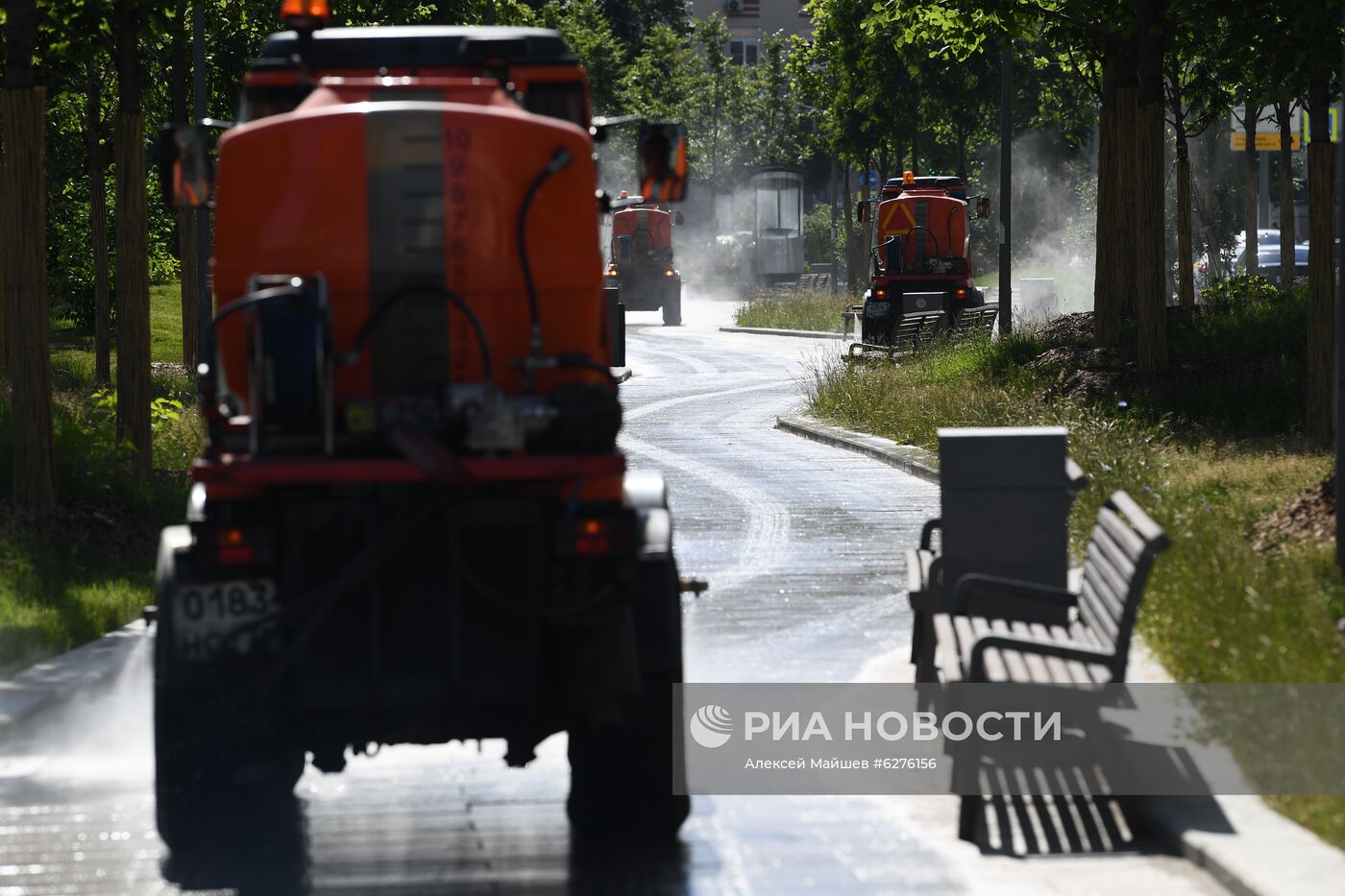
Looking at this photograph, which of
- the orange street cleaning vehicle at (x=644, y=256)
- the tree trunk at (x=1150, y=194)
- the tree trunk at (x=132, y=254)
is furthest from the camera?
the orange street cleaning vehicle at (x=644, y=256)

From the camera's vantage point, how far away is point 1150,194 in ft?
66.7

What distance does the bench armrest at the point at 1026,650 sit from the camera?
24.2ft

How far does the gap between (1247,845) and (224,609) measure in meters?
3.37

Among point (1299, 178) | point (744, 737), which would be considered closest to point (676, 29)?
point (1299, 178)

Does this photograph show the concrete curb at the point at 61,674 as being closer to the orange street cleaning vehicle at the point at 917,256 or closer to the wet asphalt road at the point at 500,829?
the wet asphalt road at the point at 500,829

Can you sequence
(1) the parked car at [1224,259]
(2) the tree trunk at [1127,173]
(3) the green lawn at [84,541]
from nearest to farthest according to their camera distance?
(3) the green lawn at [84,541]
(2) the tree trunk at [1127,173]
(1) the parked car at [1224,259]

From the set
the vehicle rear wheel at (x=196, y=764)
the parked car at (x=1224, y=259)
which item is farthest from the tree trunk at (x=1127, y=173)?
the parked car at (x=1224, y=259)

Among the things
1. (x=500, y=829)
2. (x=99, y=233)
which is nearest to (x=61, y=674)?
(x=500, y=829)

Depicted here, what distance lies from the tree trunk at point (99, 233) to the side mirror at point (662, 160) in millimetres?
12955

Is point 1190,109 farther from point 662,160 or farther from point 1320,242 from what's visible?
point 662,160

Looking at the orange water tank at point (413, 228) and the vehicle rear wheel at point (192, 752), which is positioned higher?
the orange water tank at point (413, 228)

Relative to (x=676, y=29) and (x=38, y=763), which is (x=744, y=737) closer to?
(x=38, y=763)

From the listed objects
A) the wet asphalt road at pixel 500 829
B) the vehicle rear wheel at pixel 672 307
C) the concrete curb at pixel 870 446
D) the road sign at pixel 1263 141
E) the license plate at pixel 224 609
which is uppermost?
the road sign at pixel 1263 141

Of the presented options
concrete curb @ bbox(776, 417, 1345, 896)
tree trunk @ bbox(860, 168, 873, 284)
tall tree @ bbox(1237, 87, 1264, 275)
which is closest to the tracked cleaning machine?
tree trunk @ bbox(860, 168, 873, 284)
